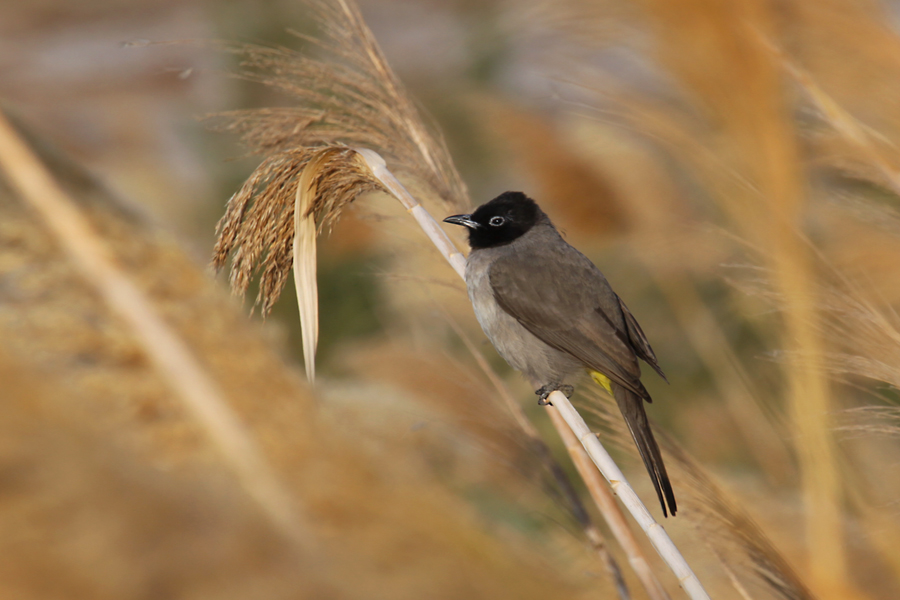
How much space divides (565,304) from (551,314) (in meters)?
0.06

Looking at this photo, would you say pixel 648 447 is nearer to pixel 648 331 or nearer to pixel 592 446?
pixel 592 446

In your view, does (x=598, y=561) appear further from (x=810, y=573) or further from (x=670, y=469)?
(x=810, y=573)

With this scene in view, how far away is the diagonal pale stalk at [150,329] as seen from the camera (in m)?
0.66

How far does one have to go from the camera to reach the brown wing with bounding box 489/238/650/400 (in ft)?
8.57

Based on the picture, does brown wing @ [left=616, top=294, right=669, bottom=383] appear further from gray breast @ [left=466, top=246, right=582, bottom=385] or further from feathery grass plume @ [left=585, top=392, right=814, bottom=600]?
feathery grass plume @ [left=585, top=392, right=814, bottom=600]

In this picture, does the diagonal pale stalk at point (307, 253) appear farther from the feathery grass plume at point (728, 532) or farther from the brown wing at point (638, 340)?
the brown wing at point (638, 340)

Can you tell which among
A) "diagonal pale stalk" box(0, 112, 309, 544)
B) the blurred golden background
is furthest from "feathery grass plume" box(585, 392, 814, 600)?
"diagonal pale stalk" box(0, 112, 309, 544)

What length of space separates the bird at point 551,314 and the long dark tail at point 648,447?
132 millimetres

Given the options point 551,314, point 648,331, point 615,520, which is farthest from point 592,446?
point 648,331

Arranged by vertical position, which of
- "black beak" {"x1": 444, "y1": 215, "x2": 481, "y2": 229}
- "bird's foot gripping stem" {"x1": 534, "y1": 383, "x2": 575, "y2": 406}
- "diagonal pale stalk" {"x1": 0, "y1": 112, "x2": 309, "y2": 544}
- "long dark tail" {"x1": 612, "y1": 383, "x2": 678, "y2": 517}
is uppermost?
"diagonal pale stalk" {"x1": 0, "y1": 112, "x2": 309, "y2": 544}

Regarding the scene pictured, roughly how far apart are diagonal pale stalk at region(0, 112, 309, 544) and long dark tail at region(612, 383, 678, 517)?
4.60ft

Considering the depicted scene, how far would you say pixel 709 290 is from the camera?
7.16 metres

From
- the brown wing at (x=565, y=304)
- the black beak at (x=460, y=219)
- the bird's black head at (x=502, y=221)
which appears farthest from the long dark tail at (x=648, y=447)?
the bird's black head at (x=502, y=221)

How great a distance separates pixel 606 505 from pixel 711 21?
1674 millimetres
